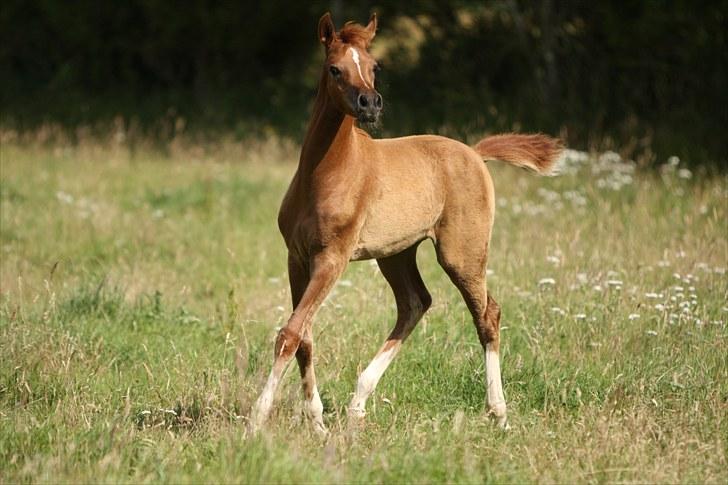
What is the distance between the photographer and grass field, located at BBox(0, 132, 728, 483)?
14.7ft

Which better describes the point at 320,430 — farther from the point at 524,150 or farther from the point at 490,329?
the point at 524,150

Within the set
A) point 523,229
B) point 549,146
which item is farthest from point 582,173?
point 549,146

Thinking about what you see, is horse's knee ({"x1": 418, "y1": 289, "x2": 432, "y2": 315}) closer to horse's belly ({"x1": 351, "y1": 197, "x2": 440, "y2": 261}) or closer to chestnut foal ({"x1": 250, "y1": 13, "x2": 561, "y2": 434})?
chestnut foal ({"x1": 250, "y1": 13, "x2": 561, "y2": 434})

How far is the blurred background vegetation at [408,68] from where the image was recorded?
13.6 m

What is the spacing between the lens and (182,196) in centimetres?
1103

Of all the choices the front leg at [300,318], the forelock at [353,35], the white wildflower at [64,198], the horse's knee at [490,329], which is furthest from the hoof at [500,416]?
the white wildflower at [64,198]

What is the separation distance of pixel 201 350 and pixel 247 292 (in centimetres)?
159

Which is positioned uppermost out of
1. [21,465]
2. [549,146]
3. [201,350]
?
[549,146]

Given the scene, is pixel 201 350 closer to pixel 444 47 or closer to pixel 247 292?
pixel 247 292

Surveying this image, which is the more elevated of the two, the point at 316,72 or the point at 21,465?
the point at 21,465

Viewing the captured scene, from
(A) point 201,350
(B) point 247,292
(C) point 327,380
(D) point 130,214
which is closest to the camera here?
(C) point 327,380

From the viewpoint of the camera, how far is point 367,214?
5223 millimetres

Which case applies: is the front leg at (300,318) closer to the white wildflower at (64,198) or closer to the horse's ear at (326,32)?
the horse's ear at (326,32)

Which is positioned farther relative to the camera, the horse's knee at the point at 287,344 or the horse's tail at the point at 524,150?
the horse's tail at the point at 524,150
